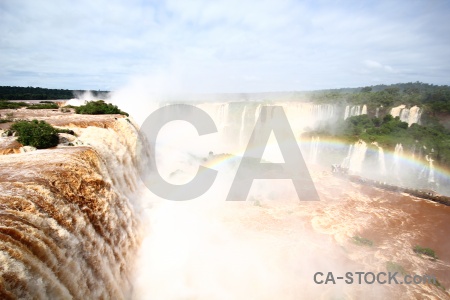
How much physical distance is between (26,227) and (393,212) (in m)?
22.4

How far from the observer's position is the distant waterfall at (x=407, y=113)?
36.4 meters

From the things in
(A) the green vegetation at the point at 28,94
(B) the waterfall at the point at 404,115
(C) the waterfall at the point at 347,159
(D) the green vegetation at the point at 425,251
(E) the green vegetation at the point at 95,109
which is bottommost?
(D) the green vegetation at the point at 425,251

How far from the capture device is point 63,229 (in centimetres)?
513

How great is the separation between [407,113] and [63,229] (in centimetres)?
4618

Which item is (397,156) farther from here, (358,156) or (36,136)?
(36,136)

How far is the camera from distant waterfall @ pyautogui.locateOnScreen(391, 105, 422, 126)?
3642 centimetres

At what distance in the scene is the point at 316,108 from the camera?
40469mm

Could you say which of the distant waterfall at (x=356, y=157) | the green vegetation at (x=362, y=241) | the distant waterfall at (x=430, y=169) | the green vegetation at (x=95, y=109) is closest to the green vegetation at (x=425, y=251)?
the green vegetation at (x=362, y=241)

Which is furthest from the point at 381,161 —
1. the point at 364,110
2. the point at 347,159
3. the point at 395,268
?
the point at 395,268

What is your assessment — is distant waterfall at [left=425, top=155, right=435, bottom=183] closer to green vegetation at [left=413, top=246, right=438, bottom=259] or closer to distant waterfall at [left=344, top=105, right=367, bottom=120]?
distant waterfall at [left=344, top=105, right=367, bottom=120]

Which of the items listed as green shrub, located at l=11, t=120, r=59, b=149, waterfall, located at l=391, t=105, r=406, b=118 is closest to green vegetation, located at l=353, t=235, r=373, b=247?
green shrub, located at l=11, t=120, r=59, b=149

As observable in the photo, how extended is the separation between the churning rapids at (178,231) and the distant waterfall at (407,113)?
550 inches

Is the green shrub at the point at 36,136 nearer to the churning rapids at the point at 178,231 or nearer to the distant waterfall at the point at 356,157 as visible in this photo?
the churning rapids at the point at 178,231

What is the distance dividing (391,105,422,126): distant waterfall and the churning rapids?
45.8 feet
